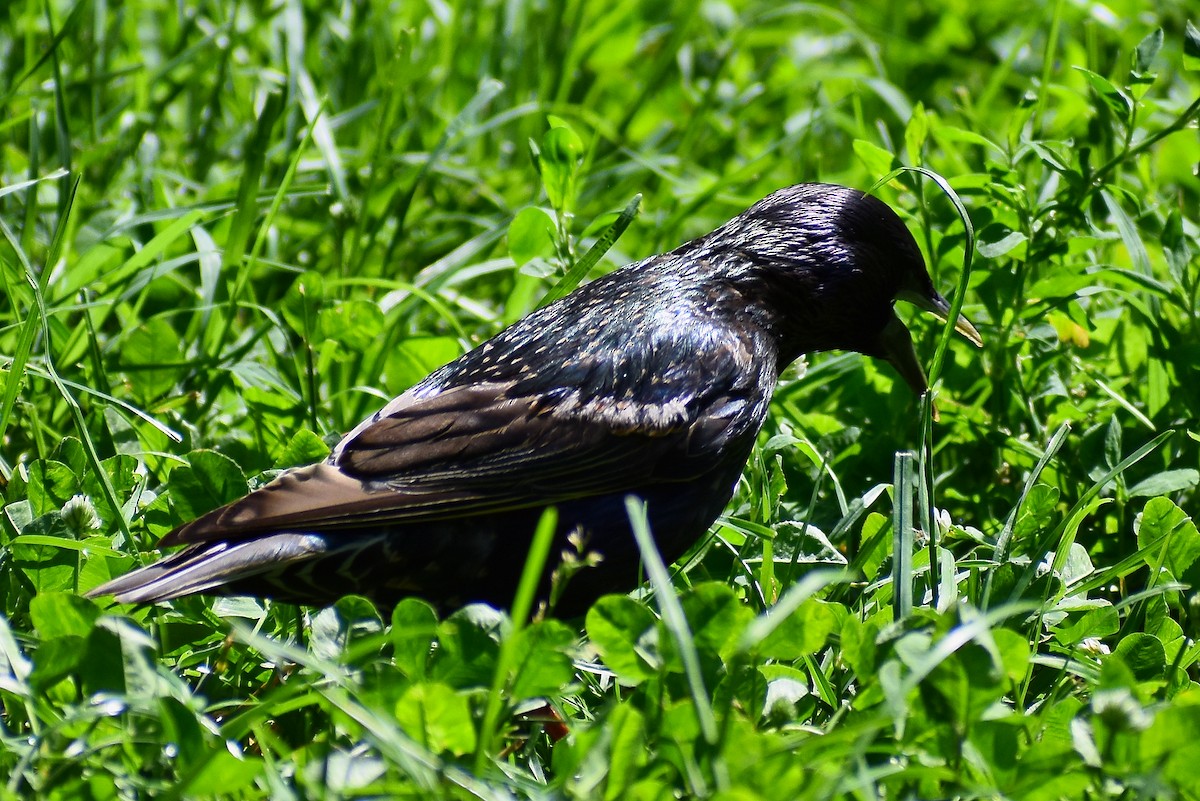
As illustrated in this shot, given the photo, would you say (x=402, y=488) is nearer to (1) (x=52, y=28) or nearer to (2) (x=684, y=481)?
(2) (x=684, y=481)

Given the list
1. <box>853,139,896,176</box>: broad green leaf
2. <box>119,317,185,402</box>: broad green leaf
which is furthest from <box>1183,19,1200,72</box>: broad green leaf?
<box>119,317,185,402</box>: broad green leaf

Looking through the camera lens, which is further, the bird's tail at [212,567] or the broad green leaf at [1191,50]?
the broad green leaf at [1191,50]

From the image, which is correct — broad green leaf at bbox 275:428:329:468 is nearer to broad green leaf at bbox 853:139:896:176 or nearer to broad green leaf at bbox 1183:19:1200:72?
broad green leaf at bbox 853:139:896:176

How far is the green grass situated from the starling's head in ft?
0.93

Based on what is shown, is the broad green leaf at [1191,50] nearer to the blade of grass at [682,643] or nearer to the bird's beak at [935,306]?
the bird's beak at [935,306]

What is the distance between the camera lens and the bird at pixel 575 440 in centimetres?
277

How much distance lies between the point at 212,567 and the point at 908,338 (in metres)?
1.74

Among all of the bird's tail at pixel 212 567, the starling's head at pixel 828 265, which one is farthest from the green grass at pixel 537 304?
the starling's head at pixel 828 265

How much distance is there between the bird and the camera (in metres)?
2.77

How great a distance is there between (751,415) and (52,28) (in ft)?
8.62

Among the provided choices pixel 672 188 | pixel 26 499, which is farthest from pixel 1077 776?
pixel 672 188

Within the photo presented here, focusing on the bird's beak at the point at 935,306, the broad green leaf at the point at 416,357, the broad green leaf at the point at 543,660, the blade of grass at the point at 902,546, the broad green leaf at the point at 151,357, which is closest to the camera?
the broad green leaf at the point at 543,660

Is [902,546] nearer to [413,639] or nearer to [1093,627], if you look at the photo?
[1093,627]

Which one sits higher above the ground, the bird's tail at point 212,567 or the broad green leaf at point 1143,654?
the bird's tail at point 212,567
